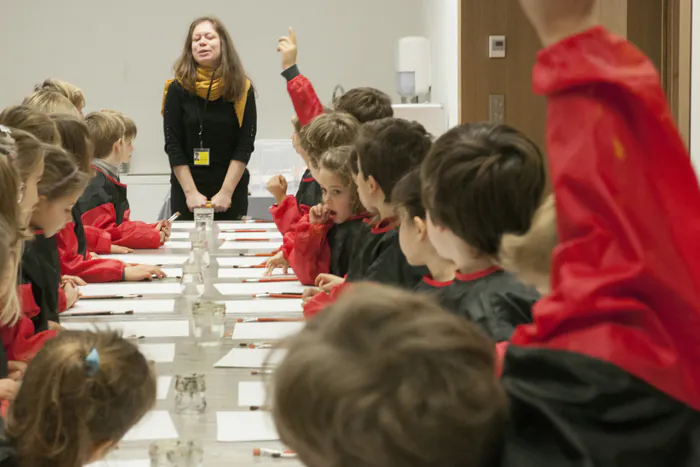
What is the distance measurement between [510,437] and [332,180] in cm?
212

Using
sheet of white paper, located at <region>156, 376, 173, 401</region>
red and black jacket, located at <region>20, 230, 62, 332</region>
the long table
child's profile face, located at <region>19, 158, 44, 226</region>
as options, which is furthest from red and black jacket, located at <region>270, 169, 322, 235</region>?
sheet of white paper, located at <region>156, 376, 173, 401</region>

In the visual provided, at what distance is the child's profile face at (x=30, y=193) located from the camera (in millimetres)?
2188

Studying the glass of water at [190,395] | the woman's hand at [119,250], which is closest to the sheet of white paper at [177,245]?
the woman's hand at [119,250]

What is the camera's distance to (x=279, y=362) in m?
0.71

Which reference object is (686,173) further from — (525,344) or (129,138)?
(129,138)

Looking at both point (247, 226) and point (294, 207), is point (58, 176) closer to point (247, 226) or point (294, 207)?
point (294, 207)

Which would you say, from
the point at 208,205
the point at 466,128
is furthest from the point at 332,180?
the point at 208,205

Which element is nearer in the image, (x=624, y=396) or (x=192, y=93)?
(x=624, y=396)

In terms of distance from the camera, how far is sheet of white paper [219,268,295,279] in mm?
3004

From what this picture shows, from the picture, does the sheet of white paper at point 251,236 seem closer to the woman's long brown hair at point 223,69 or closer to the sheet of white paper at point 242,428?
the woman's long brown hair at point 223,69

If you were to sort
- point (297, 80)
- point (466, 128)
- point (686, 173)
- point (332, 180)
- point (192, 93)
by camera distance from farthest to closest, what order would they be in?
point (192, 93) < point (297, 80) < point (332, 180) < point (466, 128) < point (686, 173)

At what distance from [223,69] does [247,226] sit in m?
0.77

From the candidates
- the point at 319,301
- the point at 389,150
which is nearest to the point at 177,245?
the point at 319,301

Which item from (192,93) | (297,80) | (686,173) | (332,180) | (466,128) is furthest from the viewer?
(192,93)
